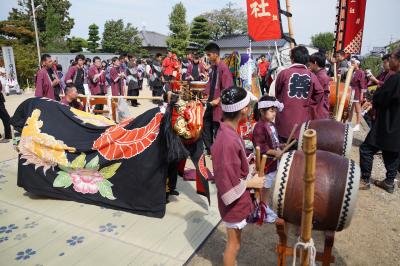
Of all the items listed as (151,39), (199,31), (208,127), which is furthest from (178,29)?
(208,127)

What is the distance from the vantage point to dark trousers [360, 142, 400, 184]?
4.49 meters

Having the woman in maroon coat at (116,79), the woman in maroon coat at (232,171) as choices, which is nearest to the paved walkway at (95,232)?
the woman in maroon coat at (232,171)

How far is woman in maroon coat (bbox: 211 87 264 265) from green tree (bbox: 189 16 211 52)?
35.1 metres

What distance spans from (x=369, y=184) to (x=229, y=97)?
349cm

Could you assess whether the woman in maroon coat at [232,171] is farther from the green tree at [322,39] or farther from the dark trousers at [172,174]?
the green tree at [322,39]

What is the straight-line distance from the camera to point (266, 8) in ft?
17.4

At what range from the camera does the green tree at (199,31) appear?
36.2 metres

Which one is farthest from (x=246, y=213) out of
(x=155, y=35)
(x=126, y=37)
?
(x=155, y=35)

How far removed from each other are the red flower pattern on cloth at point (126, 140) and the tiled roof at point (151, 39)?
4236cm

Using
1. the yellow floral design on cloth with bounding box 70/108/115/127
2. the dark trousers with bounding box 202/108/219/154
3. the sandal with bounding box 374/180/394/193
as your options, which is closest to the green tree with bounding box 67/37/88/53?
the dark trousers with bounding box 202/108/219/154

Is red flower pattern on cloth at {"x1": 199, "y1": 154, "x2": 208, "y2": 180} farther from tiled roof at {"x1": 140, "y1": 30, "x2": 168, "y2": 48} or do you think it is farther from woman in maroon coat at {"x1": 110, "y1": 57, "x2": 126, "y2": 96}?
tiled roof at {"x1": 140, "y1": 30, "x2": 168, "y2": 48}

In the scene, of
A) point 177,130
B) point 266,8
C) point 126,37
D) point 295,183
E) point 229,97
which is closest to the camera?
point 295,183

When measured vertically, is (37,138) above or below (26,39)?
below

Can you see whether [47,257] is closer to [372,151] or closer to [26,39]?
[372,151]
